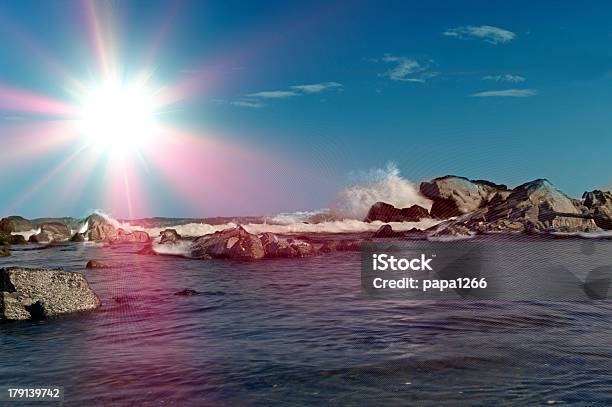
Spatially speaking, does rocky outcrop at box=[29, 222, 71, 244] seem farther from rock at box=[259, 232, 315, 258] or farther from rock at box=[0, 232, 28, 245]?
rock at box=[259, 232, 315, 258]

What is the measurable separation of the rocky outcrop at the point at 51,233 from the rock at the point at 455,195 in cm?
4362

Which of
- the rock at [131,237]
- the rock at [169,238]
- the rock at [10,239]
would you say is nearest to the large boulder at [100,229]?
the rock at [131,237]

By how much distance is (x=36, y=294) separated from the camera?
17109 millimetres

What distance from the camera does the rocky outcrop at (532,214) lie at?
155 ft

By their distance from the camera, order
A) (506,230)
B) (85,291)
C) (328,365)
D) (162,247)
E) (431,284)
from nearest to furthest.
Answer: (328,365)
(85,291)
(431,284)
(162,247)
(506,230)

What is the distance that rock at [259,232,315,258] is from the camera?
3434 centimetres

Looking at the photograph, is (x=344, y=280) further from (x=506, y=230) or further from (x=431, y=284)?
(x=506, y=230)

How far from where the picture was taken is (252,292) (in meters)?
21.4

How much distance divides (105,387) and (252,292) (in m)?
11.3

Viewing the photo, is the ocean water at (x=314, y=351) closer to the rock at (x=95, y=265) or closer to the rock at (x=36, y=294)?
the rock at (x=36, y=294)

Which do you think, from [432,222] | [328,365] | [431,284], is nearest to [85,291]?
[328,365]

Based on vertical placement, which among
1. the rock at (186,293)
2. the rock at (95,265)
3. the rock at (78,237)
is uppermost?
the rock at (78,237)

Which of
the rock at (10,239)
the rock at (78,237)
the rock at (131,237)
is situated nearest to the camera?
the rock at (131,237)

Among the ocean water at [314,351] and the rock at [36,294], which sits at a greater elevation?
the rock at [36,294]
